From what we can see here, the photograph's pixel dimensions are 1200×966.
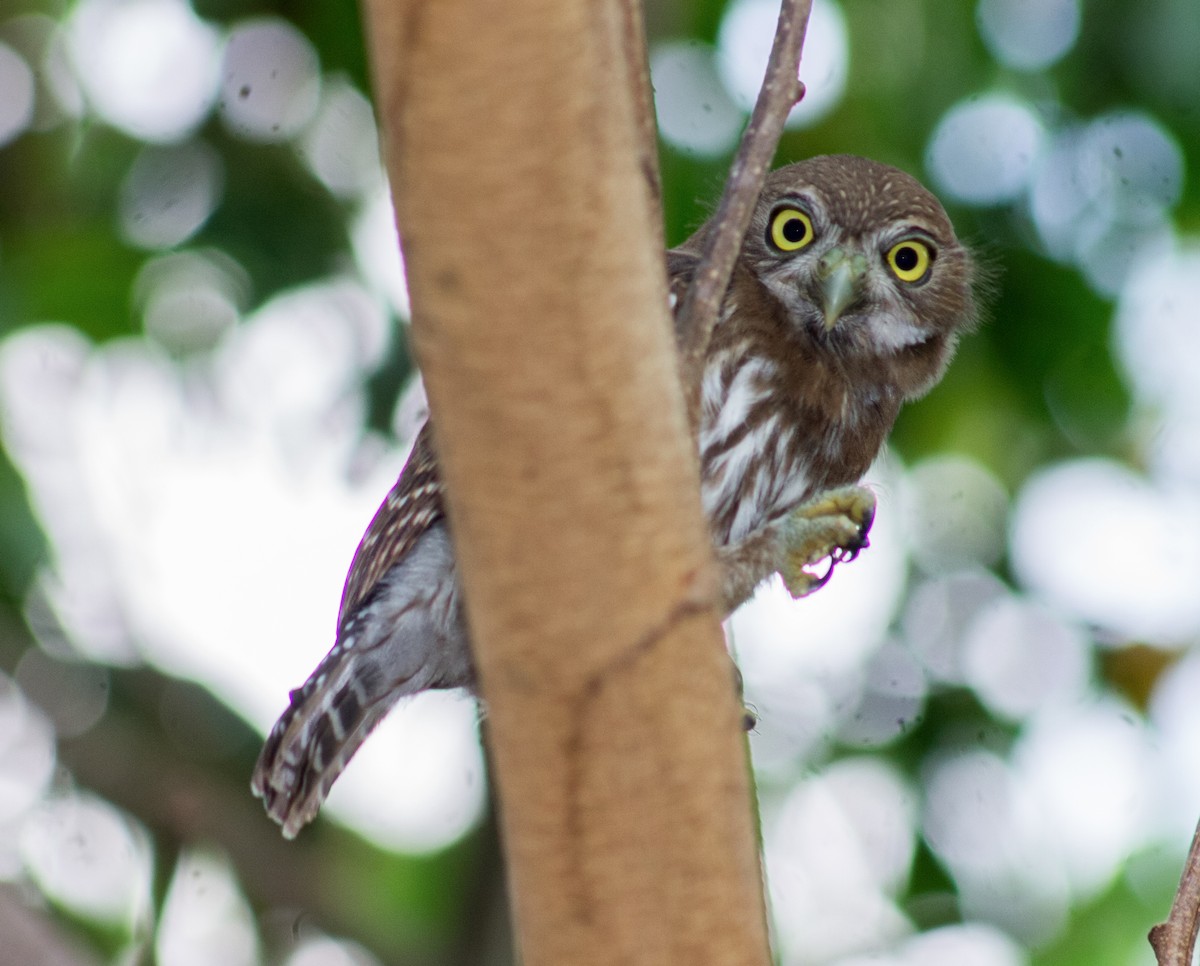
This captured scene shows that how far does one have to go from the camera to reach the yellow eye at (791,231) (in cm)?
366

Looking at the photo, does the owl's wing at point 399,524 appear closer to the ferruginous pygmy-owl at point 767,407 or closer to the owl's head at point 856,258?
the ferruginous pygmy-owl at point 767,407

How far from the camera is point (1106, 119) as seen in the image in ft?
14.2

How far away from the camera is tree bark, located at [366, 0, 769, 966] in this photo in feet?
4.23

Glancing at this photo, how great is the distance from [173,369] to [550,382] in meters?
3.20

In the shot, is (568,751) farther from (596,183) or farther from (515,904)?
(596,183)

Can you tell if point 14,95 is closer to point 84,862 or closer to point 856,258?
point 84,862

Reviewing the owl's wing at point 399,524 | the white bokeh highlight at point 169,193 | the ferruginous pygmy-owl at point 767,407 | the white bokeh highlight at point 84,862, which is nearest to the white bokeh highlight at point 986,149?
the ferruginous pygmy-owl at point 767,407

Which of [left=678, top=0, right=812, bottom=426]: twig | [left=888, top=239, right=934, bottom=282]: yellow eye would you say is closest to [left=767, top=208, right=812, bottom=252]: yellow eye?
[left=888, top=239, right=934, bottom=282]: yellow eye

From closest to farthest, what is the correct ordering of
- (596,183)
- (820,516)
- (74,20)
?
(596,183) → (820,516) → (74,20)

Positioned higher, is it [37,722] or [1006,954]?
[37,722]

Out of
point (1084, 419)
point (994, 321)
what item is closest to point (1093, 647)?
point (1084, 419)

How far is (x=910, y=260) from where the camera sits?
3.82m

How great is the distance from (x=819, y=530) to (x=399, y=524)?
3.80ft

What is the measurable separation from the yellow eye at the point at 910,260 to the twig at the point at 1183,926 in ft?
6.70
